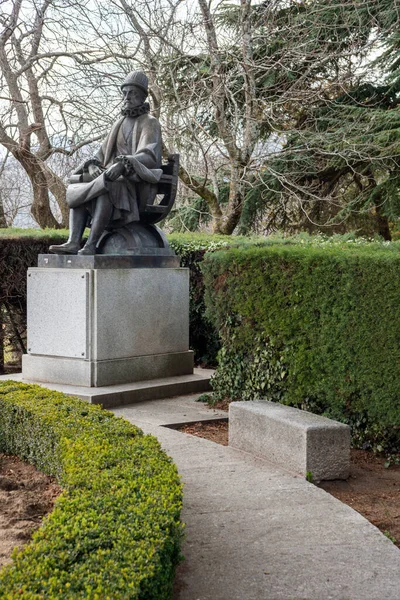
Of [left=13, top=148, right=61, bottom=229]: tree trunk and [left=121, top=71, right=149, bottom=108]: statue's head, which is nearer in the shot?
[left=121, top=71, right=149, bottom=108]: statue's head

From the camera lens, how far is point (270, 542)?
152 inches

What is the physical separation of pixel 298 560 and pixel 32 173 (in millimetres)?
16263

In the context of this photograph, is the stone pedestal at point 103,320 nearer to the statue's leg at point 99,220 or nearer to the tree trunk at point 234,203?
the statue's leg at point 99,220

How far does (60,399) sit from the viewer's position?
5727 millimetres

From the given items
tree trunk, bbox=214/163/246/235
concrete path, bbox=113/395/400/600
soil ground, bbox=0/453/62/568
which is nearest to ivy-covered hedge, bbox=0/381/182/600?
soil ground, bbox=0/453/62/568

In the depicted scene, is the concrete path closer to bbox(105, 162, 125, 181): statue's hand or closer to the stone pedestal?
the stone pedestal

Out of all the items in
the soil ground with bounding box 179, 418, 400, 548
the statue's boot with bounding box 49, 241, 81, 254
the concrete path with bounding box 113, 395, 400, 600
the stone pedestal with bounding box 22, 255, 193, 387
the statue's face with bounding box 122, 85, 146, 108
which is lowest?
the soil ground with bounding box 179, 418, 400, 548

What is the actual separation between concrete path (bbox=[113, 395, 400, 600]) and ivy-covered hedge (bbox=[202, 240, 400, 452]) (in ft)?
3.79

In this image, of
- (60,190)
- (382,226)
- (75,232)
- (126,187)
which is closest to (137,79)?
(126,187)

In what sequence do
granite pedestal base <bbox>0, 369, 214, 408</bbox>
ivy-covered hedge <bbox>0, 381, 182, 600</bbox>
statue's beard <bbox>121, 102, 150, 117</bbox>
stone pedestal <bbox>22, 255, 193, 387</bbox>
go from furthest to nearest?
statue's beard <bbox>121, 102, 150, 117</bbox> → stone pedestal <bbox>22, 255, 193, 387</bbox> → granite pedestal base <bbox>0, 369, 214, 408</bbox> → ivy-covered hedge <bbox>0, 381, 182, 600</bbox>

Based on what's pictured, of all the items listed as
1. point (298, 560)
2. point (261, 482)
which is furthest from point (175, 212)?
point (298, 560)

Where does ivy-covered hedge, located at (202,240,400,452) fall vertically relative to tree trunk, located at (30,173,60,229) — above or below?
below

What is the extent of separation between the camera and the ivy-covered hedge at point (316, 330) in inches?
232

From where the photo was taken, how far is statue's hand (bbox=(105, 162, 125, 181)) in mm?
7836
